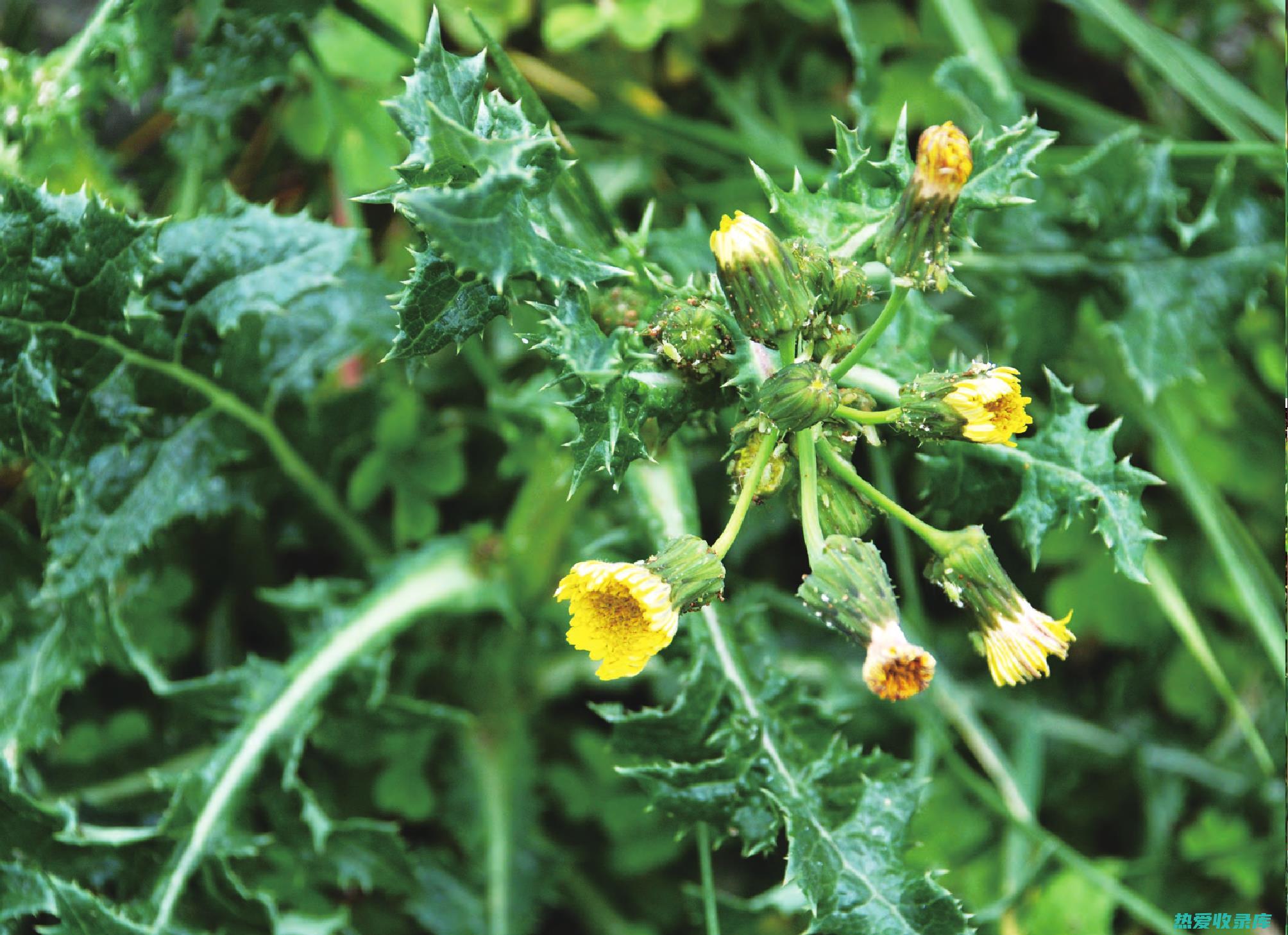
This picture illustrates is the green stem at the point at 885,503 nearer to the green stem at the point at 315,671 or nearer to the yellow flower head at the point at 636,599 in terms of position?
the yellow flower head at the point at 636,599

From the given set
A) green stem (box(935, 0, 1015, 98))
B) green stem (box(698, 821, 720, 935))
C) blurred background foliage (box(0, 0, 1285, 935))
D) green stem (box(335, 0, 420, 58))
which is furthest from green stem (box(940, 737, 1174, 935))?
green stem (box(335, 0, 420, 58))

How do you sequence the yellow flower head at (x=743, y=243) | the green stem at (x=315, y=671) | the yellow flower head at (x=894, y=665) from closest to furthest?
the yellow flower head at (x=894, y=665), the yellow flower head at (x=743, y=243), the green stem at (x=315, y=671)

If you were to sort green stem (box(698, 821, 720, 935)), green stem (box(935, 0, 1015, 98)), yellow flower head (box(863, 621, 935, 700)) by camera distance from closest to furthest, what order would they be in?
yellow flower head (box(863, 621, 935, 700))
green stem (box(698, 821, 720, 935))
green stem (box(935, 0, 1015, 98))

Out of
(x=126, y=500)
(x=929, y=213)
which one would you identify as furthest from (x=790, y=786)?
(x=126, y=500)

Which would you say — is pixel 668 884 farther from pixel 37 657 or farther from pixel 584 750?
pixel 37 657

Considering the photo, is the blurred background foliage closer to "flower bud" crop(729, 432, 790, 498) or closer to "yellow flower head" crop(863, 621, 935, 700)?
"flower bud" crop(729, 432, 790, 498)

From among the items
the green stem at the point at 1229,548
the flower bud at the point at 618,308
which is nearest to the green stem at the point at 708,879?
the flower bud at the point at 618,308
